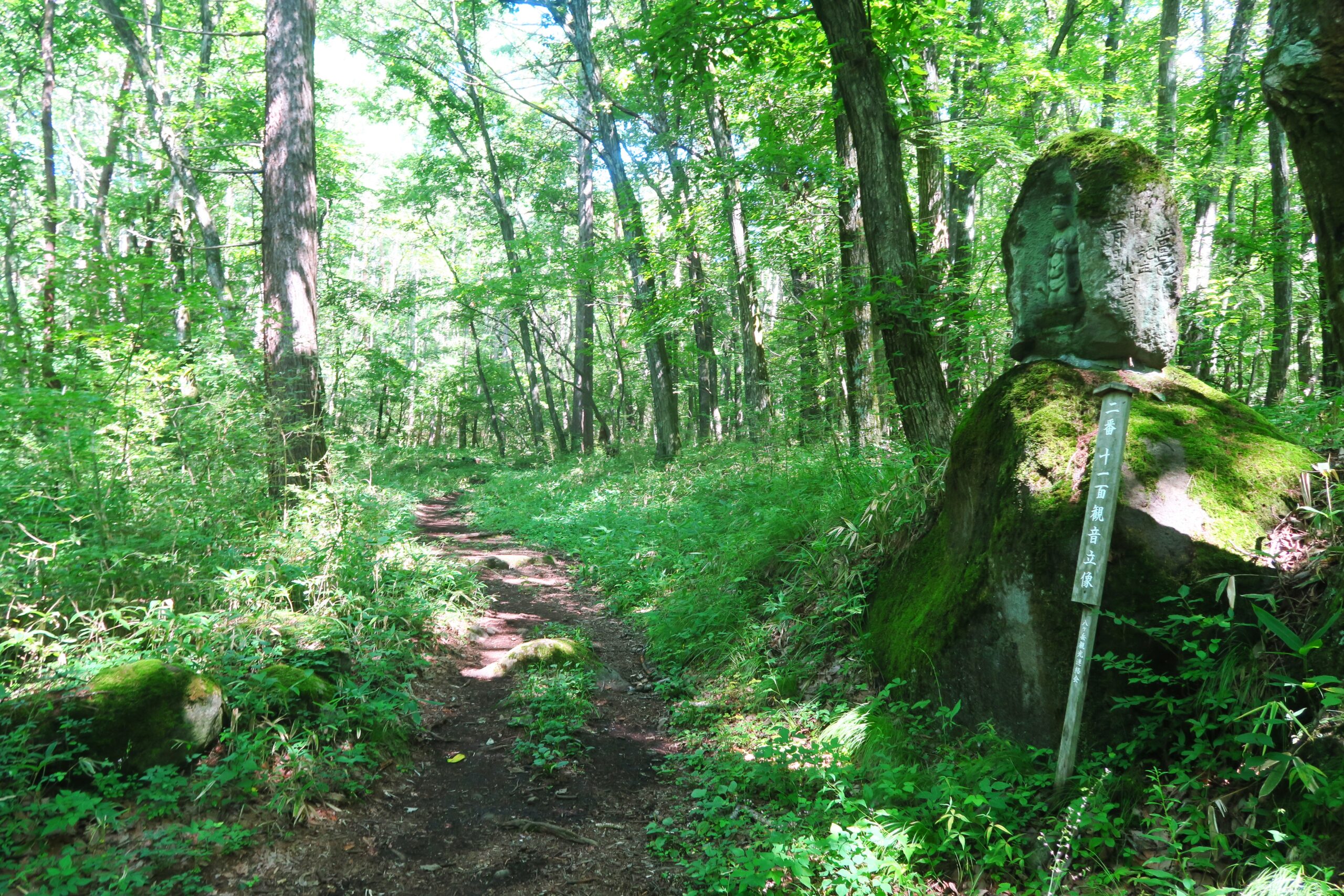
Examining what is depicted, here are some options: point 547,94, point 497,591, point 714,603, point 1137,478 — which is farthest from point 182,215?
point 1137,478

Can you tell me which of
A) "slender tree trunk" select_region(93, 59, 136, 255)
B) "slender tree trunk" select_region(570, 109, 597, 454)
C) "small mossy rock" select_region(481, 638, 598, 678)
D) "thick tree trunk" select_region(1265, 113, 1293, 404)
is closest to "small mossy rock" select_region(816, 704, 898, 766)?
"small mossy rock" select_region(481, 638, 598, 678)

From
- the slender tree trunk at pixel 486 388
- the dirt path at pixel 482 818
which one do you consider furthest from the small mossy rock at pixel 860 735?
the slender tree trunk at pixel 486 388

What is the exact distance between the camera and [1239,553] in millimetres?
2945

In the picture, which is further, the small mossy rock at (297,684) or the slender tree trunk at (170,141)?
the slender tree trunk at (170,141)

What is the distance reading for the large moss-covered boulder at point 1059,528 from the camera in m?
3.07

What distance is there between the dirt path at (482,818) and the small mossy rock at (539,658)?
15 centimetres

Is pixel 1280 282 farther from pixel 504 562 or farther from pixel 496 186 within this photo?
pixel 496 186

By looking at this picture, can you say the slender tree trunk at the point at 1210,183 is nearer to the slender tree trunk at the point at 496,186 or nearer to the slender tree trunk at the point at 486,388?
the slender tree trunk at the point at 496,186

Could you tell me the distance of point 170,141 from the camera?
1232cm

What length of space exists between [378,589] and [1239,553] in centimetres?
594

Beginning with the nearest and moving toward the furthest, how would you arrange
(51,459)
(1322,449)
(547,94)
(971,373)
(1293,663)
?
1. (1293,663)
2. (1322,449)
3. (51,459)
4. (971,373)
5. (547,94)

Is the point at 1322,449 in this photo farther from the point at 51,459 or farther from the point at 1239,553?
the point at 51,459

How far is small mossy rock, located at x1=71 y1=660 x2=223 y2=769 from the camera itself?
3156mm

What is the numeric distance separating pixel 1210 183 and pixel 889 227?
6.98 m
